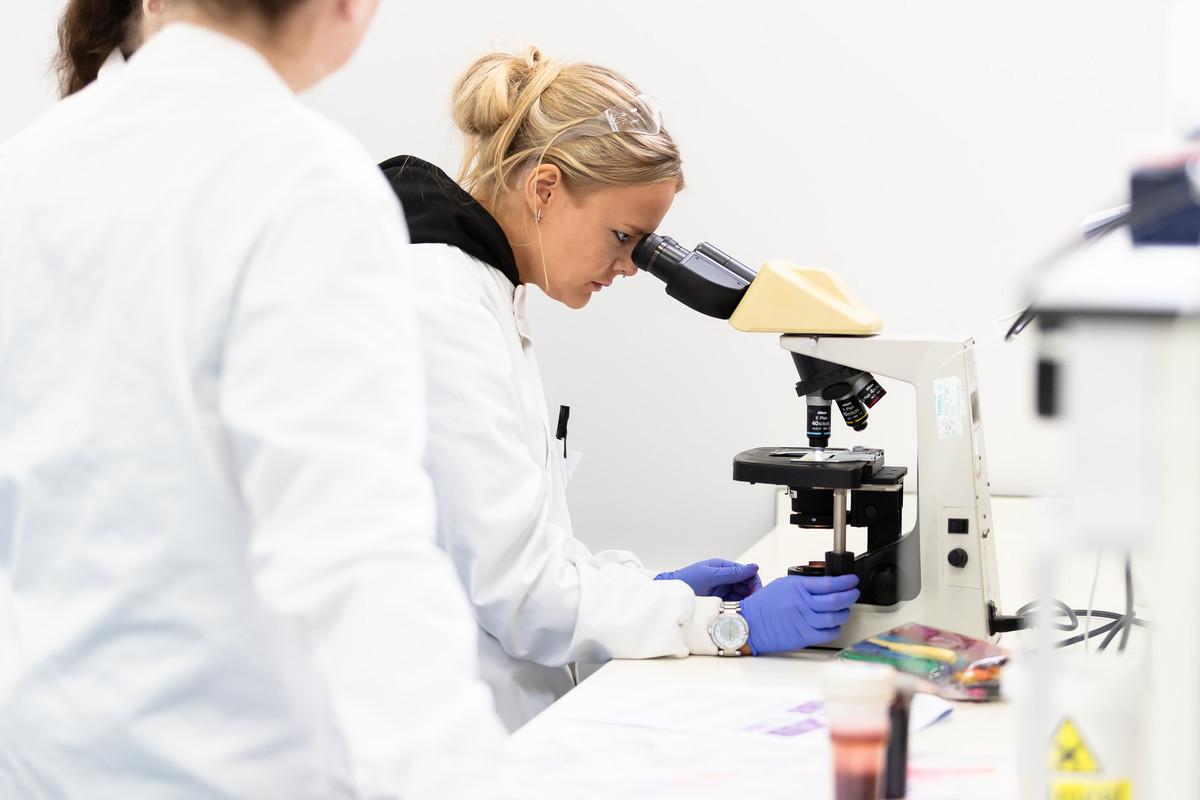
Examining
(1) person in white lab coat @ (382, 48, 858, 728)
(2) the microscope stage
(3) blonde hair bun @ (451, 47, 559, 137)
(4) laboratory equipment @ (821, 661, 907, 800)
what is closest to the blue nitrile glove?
(1) person in white lab coat @ (382, 48, 858, 728)

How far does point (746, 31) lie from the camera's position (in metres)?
2.42

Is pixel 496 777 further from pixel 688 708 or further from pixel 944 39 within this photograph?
pixel 944 39

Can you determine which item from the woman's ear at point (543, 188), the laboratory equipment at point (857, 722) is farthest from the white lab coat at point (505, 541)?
the laboratory equipment at point (857, 722)

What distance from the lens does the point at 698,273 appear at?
145 centimetres

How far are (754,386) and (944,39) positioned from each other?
0.87m

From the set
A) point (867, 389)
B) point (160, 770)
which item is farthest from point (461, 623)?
point (867, 389)

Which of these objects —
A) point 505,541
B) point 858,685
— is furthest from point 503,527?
point 858,685

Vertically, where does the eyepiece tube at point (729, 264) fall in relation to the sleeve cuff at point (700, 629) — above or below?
above

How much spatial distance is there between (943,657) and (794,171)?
1.46 meters

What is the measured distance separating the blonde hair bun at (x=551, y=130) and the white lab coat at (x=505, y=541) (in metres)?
0.18

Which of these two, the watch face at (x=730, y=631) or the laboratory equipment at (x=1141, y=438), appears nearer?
the laboratory equipment at (x=1141, y=438)

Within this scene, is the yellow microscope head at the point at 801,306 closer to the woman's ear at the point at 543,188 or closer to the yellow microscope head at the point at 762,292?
the yellow microscope head at the point at 762,292

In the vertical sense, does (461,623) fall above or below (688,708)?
above

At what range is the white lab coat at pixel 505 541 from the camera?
1242 mm
